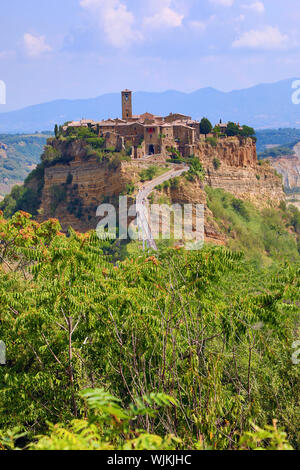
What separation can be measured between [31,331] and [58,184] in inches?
1905

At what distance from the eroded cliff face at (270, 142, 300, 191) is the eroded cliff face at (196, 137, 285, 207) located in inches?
3531

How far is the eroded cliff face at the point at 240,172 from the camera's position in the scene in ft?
193

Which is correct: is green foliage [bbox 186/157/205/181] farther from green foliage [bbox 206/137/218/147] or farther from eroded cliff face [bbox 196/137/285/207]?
green foliage [bbox 206/137/218/147]

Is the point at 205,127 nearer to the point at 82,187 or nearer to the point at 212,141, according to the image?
the point at 212,141

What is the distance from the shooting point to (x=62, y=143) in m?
58.5

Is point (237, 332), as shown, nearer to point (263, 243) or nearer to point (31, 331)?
point (31, 331)

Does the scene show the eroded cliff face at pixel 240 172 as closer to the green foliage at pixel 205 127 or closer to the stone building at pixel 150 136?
the stone building at pixel 150 136

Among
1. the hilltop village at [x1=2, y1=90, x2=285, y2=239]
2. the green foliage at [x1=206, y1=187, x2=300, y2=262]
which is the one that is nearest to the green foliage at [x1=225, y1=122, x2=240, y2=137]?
the hilltop village at [x1=2, y1=90, x2=285, y2=239]

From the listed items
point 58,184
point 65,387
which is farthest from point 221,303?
point 58,184

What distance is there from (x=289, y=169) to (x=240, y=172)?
107767 millimetres

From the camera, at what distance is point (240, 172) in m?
62.5

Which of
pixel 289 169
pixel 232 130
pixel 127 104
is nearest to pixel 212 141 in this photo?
pixel 232 130

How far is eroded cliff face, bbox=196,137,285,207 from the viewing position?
5878 centimetres
